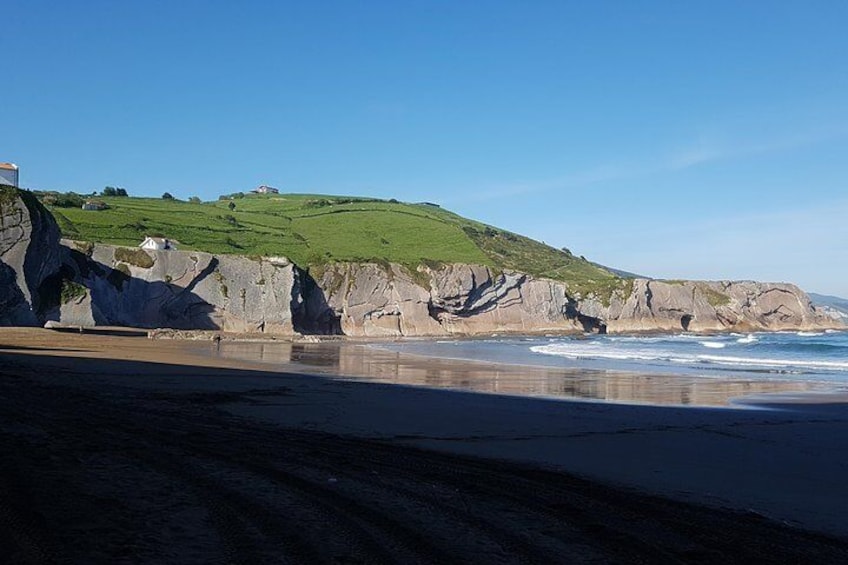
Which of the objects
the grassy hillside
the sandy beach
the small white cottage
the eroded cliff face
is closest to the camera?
the sandy beach

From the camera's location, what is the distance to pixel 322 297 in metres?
74.9

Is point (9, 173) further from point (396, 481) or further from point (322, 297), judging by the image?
point (396, 481)

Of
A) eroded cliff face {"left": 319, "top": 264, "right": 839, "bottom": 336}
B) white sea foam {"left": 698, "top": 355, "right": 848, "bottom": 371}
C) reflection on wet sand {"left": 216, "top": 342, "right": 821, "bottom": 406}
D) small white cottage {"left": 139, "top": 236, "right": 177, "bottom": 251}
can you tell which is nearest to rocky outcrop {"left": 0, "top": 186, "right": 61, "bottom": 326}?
reflection on wet sand {"left": 216, "top": 342, "right": 821, "bottom": 406}

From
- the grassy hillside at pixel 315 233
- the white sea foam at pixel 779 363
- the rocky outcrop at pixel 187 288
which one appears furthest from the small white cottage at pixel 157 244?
the white sea foam at pixel 779 363

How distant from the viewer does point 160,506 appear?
5.73m

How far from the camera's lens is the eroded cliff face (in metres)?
77.9

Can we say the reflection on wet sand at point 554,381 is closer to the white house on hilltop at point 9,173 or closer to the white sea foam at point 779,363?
the white sea foam at point 779,363

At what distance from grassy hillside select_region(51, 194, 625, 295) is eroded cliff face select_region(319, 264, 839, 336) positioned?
11.7 feet

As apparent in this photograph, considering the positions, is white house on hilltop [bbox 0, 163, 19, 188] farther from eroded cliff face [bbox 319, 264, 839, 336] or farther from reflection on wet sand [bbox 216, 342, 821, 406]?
reflection on wet sand [bbox 216, 342, 821, 406]

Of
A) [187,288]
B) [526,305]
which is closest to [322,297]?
[187,288]

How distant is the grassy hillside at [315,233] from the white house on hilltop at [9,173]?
33.5 feet

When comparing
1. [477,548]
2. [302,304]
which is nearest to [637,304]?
[302,304]

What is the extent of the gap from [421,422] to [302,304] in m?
59.2

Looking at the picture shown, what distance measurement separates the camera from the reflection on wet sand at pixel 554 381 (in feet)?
65.7
